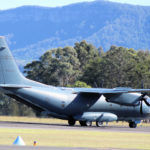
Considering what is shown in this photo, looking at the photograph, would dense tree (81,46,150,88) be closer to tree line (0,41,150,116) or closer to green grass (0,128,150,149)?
tree line (0,41,150,116)

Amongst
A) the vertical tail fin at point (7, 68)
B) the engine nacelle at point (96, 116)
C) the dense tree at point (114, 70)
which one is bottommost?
the engine nacelle at point (96, 116)

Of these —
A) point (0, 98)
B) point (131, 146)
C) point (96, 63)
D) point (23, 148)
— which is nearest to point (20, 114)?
point (0, 98)

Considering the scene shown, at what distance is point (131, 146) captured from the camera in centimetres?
2806

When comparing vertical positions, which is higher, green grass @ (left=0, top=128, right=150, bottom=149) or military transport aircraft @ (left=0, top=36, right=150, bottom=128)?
military transport aircraft @ (left=0, top=36, right=150, bottom=128)

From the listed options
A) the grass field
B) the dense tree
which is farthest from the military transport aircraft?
the dense tree

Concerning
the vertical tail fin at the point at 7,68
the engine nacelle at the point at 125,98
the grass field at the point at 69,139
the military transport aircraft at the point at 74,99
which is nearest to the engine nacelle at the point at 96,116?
the military transport aircraft at the point at 74,99

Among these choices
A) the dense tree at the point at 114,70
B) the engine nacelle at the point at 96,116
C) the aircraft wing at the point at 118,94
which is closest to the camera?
the engine nacelle at the point at 96,116

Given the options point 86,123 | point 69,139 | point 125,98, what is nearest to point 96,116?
point 86,123

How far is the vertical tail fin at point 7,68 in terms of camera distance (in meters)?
42.8

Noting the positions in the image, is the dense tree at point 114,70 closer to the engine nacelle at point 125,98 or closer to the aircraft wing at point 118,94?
the engine nacelle at point 125,98

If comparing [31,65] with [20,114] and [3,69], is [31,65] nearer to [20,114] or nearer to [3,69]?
[20,114]

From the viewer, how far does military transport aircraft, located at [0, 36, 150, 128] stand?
4297cm

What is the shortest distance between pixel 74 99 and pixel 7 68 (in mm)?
6941

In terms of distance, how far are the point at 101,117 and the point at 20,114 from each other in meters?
17.2
